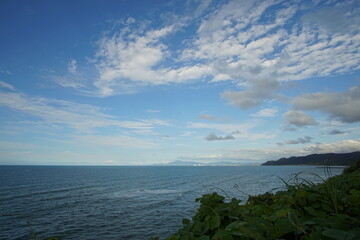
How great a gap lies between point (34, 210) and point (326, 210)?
43.8 metres

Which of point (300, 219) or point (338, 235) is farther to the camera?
point (300, 219)

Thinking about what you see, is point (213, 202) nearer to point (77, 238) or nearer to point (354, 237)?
point (354, 237)

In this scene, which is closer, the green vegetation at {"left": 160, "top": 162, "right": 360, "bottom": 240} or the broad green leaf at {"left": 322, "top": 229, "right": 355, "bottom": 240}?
the broad green leaf at {"left": 322, "top": 229, "right": 355, "bottom": 240}

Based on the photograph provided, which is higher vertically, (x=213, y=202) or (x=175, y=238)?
(x=213, y=202)

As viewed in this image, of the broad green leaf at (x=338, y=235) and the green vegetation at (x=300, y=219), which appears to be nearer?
the broad green leaf at (x=338, y=235)

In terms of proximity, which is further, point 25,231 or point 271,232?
point 25,231

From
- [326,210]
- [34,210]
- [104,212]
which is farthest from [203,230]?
[34,210]

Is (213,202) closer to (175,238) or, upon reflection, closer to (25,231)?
(175,238)

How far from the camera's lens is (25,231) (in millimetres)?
24828

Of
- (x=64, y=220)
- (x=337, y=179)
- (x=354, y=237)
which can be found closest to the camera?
(x=354, y=237)

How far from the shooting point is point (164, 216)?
3094 cm

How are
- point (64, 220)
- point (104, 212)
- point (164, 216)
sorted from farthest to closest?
point (104, 212), point (164, 216), point (64, 220)

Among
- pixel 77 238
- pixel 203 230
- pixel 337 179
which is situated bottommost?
pixel 77 238

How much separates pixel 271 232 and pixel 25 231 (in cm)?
3281
